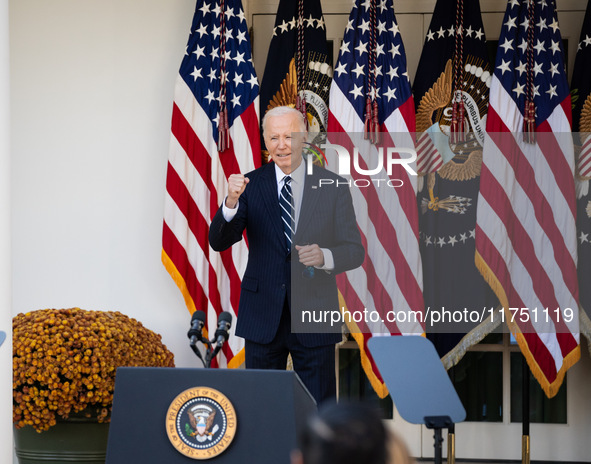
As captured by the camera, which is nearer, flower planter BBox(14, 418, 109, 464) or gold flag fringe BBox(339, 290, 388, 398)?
flower planter BBox(14, 418, 109, 464)

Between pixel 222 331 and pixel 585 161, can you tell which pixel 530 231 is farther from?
pixel 222 331

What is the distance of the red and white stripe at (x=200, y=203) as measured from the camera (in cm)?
399

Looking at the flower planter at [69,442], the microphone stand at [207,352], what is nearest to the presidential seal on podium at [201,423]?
the microphone stand at [207,352]

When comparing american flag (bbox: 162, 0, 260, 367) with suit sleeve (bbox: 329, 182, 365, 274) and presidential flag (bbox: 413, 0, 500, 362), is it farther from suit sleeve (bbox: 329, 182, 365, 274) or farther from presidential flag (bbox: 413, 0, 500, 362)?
suit sleeve (bbox: 329, 182, 365, 274)

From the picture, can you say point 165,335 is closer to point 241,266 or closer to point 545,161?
point 241,266

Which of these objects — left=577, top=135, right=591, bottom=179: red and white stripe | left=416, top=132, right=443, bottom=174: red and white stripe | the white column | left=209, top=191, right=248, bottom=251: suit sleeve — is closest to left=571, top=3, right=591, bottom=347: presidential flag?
Answer: left=577, top=135, right=591, bottom=179: red and white stripe

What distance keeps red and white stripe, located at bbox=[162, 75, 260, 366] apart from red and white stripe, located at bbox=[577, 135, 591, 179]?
66.2 inches

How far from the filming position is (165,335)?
4082mm

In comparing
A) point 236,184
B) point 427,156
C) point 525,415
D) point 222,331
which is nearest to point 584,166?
point 427,156

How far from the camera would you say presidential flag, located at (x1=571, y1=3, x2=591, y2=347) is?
3842 mm

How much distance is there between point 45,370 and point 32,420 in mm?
231

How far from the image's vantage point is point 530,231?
12.7 feet

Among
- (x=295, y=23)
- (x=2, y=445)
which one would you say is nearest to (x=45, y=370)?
(x=2, y=445)

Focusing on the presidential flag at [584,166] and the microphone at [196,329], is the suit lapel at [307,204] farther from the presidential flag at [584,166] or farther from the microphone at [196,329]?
the presidential flag at [584,166]
